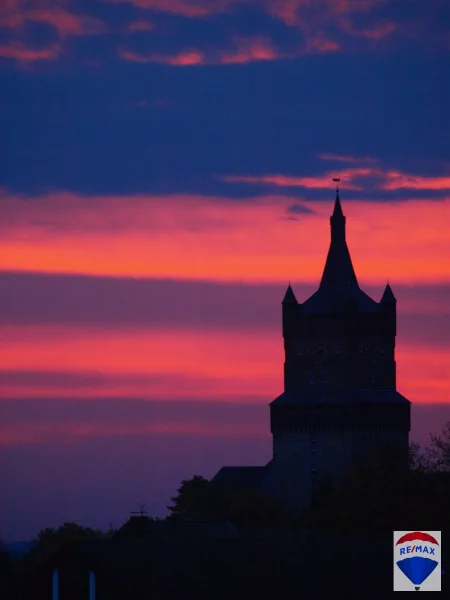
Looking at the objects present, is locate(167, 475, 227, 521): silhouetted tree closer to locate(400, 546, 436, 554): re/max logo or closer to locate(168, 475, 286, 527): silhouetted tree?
locate(168, 475, 286, 527): silhouetted tree

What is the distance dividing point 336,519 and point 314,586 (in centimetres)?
4416

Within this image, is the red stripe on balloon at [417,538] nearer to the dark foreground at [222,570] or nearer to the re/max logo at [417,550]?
the dark foreground at [222,570]

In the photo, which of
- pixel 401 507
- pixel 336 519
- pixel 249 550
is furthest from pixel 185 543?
pixel 336 519

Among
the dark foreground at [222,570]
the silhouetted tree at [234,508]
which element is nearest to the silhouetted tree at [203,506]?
the silhouetted tree at [234,508]

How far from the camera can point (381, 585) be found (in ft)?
242

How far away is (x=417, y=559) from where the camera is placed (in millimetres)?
70250

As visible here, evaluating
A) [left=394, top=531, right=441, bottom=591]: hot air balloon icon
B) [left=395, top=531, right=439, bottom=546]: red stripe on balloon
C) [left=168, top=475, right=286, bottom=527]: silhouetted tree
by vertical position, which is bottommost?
[left=394, top=531, right=441, bottom=591]: hot air balloon icon

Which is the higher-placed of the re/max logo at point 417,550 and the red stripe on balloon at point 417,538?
the red stripe on balloon at point 417,538

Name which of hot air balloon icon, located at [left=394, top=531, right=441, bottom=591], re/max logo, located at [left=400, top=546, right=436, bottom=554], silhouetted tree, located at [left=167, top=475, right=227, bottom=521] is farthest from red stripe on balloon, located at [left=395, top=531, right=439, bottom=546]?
silhouetted tree, located at [left=167, top=475, right=227, bottom=521]

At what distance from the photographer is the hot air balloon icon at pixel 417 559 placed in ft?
231

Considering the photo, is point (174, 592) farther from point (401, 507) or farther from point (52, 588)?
point (401, 507)

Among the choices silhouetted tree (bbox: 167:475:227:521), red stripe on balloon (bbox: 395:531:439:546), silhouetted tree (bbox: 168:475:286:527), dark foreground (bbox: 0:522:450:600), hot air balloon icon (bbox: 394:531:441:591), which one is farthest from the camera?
silhouetted tree (bbox: 167:475:227:521)

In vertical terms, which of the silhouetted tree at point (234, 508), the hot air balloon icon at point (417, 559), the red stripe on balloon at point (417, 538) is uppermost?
the silhouetted tree at point (234, 508)

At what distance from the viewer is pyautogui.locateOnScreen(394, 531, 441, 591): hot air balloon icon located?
2776 inches
